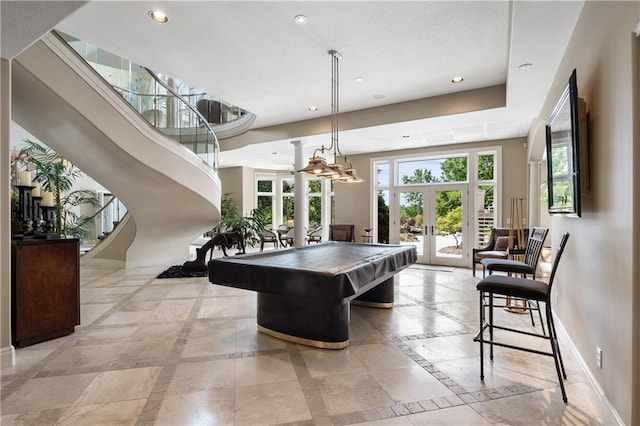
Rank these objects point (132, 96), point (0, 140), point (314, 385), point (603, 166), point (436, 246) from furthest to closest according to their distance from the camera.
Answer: point (436, 246)
point (132, 96)
point (0, 140)
point (314, 385)
point (603, 166)

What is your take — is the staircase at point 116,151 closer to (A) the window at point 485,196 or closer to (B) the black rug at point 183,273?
(B) the black rug at point 183,273

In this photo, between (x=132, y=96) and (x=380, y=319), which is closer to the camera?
(x=380, y=319)

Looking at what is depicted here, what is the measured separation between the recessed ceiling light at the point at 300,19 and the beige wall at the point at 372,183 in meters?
5.61

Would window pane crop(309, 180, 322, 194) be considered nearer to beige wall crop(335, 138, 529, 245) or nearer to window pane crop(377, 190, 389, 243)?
beige wall crop(335, 138, 529, 245)

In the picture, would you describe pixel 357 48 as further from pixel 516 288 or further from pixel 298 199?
pixel 298 199

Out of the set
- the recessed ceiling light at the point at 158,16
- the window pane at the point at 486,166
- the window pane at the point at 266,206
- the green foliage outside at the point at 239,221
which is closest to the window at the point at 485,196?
the window pane at the point at 486,166

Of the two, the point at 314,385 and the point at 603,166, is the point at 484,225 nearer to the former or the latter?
the point at 603,166

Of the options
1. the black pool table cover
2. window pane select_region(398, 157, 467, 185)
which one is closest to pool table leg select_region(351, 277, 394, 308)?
the black pool table cover

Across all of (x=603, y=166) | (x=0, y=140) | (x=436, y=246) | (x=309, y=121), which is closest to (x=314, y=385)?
(x=603, y=166)

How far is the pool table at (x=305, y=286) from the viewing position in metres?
Answer: 2.58

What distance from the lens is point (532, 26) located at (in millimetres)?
2867

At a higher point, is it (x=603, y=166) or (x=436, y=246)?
(x=603, y=166)

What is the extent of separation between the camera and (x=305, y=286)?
262 cm

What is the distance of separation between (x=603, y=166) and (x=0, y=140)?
4.50 m
